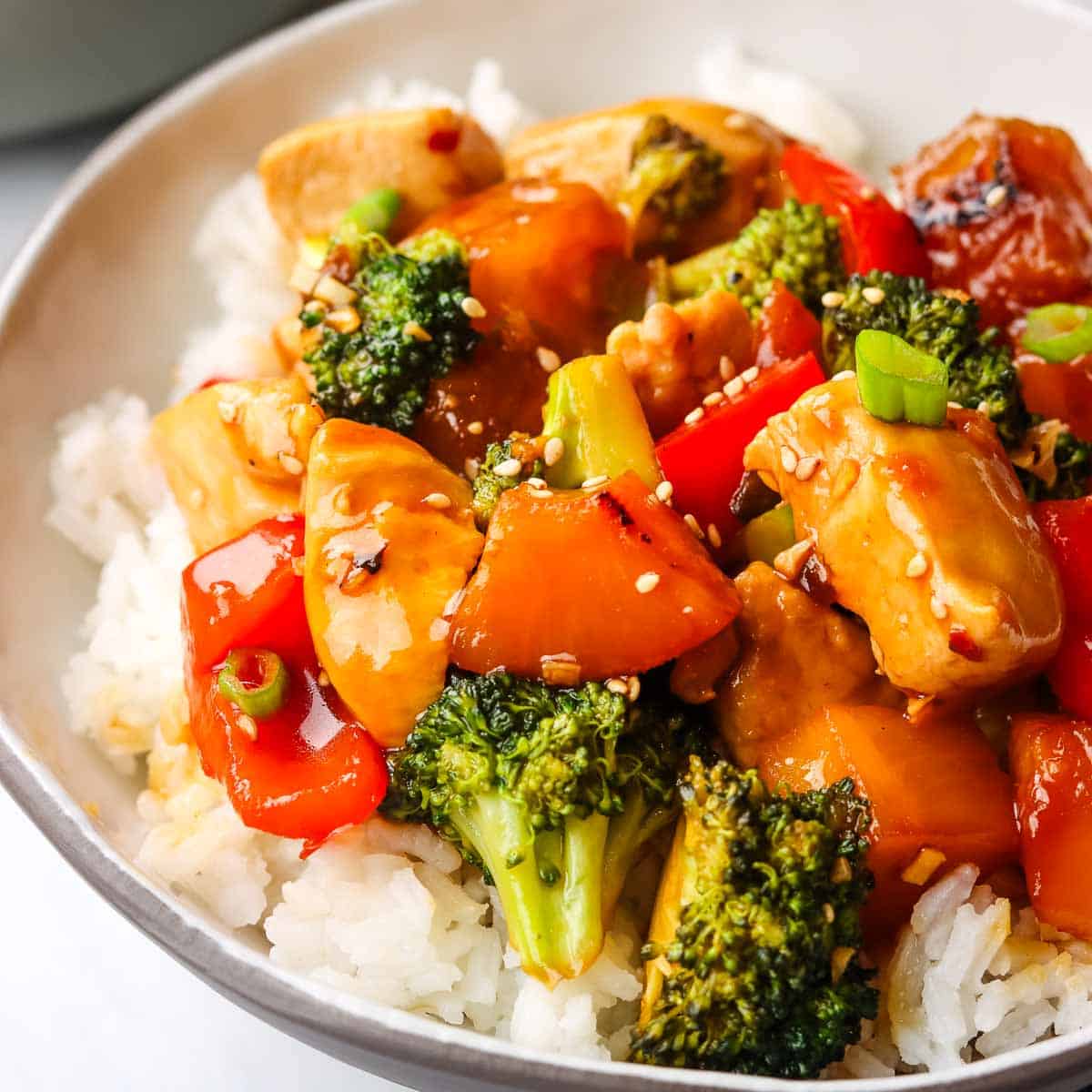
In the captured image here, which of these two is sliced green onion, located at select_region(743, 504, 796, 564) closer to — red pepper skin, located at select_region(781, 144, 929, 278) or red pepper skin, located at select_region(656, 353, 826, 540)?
red pepper skin, located at select_region(656, 353, 826, 540)

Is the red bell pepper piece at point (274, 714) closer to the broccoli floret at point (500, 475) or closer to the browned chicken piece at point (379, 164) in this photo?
the broccoli floret at point (500, 475)

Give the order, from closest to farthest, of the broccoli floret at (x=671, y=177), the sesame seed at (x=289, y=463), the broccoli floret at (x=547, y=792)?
1. the broccoli floret at (x=547, y=792)
2. the sesame seed at (x=289, y=463)
3. the broccoli floret at (x=671, y=177)

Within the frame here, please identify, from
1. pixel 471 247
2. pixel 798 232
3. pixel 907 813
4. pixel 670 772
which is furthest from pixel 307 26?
pixel 907 813

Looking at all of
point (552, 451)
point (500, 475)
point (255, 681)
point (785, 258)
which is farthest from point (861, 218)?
point (255, 681)

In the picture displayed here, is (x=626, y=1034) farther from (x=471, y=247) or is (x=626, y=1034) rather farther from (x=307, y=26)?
(x=307, y=26)

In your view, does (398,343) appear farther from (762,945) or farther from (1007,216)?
(1007,216)

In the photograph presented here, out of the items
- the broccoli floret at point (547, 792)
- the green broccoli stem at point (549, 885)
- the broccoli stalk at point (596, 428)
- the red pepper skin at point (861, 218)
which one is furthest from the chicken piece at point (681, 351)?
the green broccoli stem at point (549, 885)
